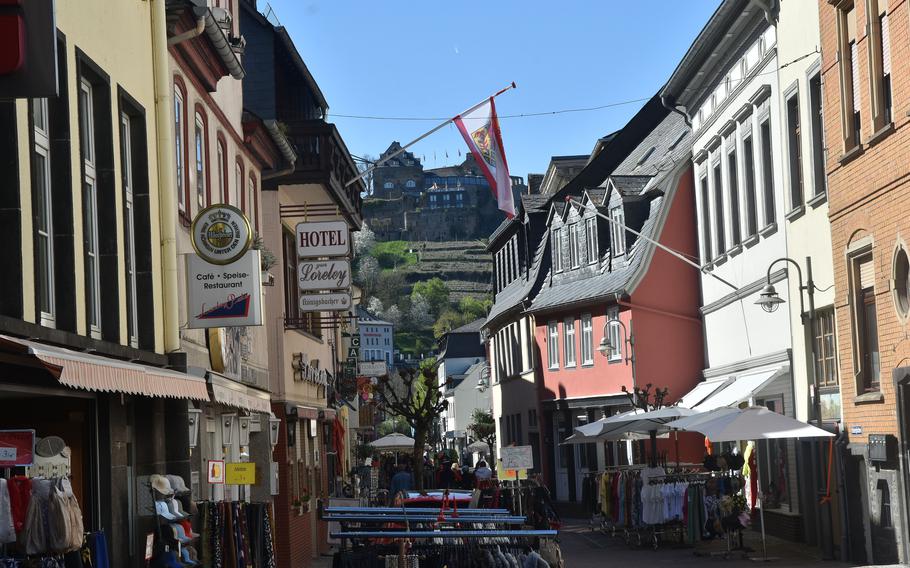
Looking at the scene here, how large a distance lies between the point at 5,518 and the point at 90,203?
4235 millimetres

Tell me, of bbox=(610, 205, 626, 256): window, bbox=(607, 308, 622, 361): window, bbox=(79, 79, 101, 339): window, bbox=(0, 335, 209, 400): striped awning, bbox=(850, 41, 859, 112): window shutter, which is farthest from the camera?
bbox=(607, 308, 622, 361): window

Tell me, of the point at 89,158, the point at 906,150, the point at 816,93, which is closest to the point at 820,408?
the point at 816,93

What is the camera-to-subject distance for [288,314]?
27922mm

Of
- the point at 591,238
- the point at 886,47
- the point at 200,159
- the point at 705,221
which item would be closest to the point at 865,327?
the point at 886,47

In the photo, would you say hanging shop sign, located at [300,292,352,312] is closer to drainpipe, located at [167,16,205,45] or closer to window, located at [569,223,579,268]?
drainpipe, located at [167,16,205,45]

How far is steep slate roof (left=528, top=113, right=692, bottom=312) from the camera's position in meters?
37.6

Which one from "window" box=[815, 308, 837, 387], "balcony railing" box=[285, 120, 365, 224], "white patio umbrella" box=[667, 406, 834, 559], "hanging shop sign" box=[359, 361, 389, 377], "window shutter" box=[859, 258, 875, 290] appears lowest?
"white patio umbrella" box=[667, 406, 834, 559]

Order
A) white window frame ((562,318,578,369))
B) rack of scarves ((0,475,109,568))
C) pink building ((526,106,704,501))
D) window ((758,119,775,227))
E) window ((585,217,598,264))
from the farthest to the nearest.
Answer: white window frame ((562,318,578,369)) → window ((585,217,598,264)) → pink building ((526,106,704,501)) → window ((758,119,775,227)) → rack of scarves ((0,475,109,568))

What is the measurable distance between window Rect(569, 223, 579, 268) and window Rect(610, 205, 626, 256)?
2.65m

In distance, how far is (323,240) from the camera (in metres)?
24.8

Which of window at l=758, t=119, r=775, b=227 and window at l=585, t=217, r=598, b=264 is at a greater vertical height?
window at l=585, t=217, r=598, b=264

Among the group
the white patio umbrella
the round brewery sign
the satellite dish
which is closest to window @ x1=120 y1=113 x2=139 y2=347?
the round brewery sign

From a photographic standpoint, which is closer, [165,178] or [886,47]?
[165,178]

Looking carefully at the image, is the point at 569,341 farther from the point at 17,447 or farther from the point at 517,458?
the point at 17,447
